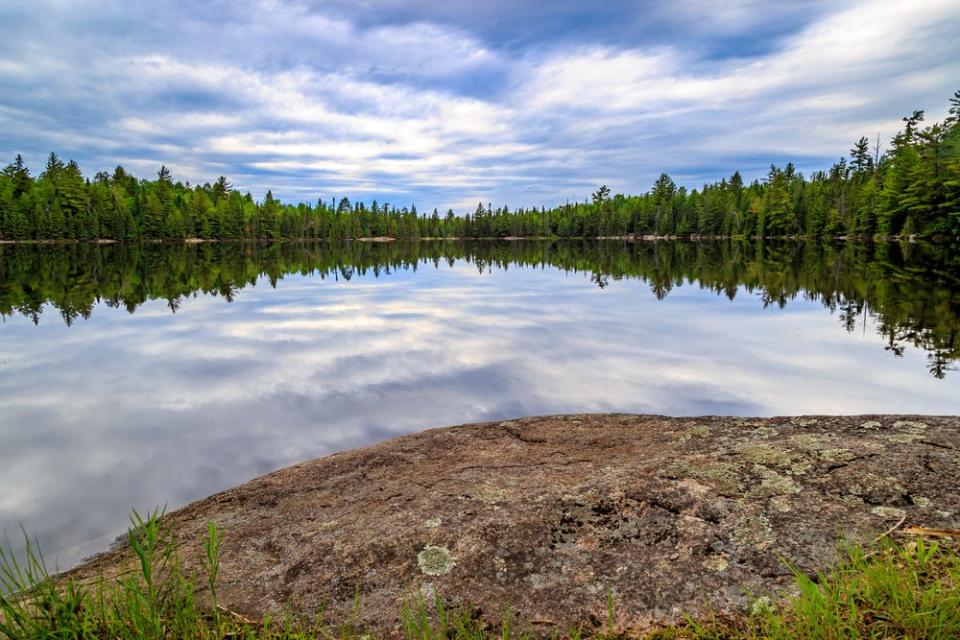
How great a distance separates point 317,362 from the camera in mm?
14102

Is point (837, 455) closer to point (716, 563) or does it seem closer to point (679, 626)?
point (716, 563)

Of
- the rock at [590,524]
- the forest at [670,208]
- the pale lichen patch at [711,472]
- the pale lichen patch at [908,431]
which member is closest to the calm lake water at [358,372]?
the rock at [590,524]

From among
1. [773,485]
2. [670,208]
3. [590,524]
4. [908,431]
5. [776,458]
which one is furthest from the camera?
[670,208]

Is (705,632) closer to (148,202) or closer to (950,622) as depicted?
(950,622)

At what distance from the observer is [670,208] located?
138375mm

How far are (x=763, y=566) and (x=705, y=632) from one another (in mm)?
664

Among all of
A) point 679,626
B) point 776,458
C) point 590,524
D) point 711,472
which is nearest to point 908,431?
point 776,458

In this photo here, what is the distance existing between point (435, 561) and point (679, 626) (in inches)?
56.9

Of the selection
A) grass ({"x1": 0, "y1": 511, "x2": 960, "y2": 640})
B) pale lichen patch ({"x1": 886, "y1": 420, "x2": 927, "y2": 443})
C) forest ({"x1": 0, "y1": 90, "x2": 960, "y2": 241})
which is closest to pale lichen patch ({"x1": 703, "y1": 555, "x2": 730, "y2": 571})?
grass ({"x1": 0, "y1": 511, "x2": 960, "y2": 640})

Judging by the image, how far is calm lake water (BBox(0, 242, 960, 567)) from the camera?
757 cm

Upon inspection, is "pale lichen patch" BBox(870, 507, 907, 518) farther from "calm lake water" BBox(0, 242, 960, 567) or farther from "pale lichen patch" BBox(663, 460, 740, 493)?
"calm lake water" BBox(0, 242, 960, 567)

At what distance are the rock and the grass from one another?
4.5 inches

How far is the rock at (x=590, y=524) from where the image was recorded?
2811 mm

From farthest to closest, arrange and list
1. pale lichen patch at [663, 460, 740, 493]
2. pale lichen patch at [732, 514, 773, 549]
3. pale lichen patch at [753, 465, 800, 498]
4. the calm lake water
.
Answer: the calm lake water → pale lichen patch at [663, 460, 740, 493] → pale lichen patch at [753, 465, 800, 498] → pale lichen patch at [732, 514, 773, 549]
